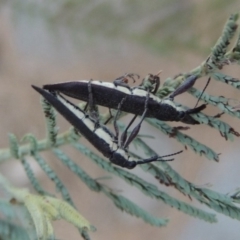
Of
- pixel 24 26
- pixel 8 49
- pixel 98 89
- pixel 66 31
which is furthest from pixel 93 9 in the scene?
pixel 8 49

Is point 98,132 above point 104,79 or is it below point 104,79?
below

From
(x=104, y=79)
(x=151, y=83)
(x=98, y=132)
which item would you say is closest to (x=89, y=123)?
(x=98, y=132)

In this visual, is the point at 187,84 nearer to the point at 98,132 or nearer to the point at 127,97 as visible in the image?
the point at 127,97

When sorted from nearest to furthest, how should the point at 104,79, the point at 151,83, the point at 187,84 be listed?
the point at 187,84
the point at 151,83
the point at 104,79

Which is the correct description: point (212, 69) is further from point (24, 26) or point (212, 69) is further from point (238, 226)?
point (24, 26)

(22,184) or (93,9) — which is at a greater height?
(93,9)
